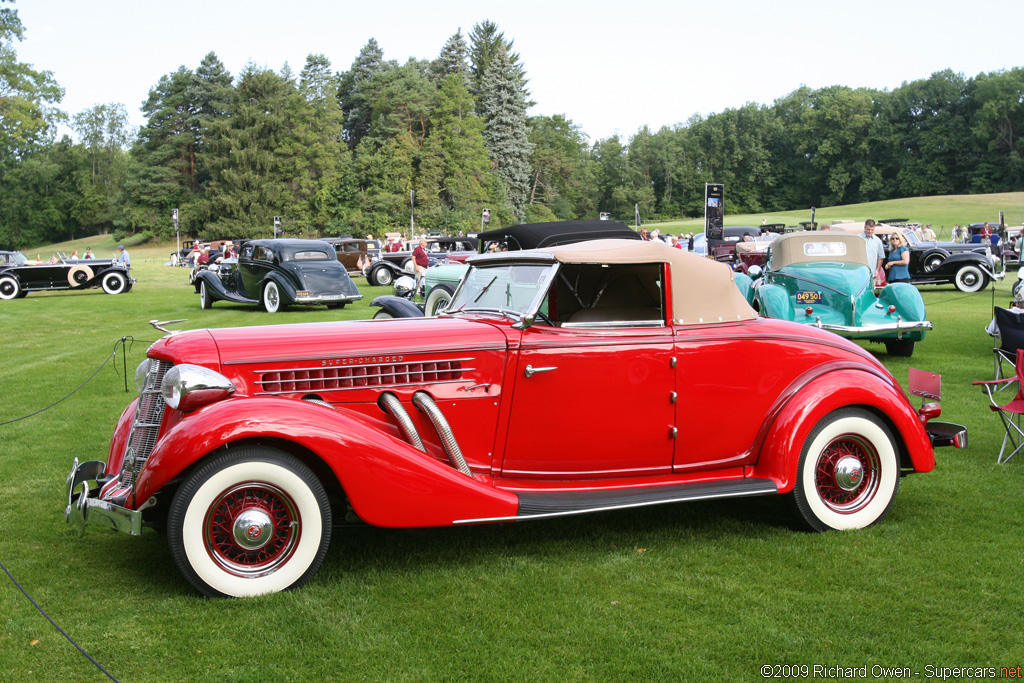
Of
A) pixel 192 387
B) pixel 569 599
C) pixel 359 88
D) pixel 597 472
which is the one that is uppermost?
pixel 359 88

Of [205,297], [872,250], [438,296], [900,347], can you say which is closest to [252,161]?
[205,297]

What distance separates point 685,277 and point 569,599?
2.06 meters

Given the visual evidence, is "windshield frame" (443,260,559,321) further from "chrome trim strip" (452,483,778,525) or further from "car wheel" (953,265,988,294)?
"car wheel" (953,265,988,294)

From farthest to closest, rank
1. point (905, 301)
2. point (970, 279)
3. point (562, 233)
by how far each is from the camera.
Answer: point (970, 279) → point (562, 233) → point (905, 301)

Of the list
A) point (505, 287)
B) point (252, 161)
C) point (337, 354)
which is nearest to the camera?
point (337, 354)

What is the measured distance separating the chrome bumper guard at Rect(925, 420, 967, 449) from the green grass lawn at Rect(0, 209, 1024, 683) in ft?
1.41

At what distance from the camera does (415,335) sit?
174 inches

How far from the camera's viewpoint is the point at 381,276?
29.6 m

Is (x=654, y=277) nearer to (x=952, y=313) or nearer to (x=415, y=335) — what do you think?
(x=415, y=335)

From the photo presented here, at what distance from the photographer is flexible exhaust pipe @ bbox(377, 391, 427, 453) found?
421cm

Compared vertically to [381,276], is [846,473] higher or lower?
lower

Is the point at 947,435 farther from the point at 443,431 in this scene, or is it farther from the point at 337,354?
the point at 337,354

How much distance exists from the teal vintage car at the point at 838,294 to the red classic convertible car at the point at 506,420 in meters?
5.96

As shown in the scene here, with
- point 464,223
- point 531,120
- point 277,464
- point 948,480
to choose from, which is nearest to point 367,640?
point 277,464
